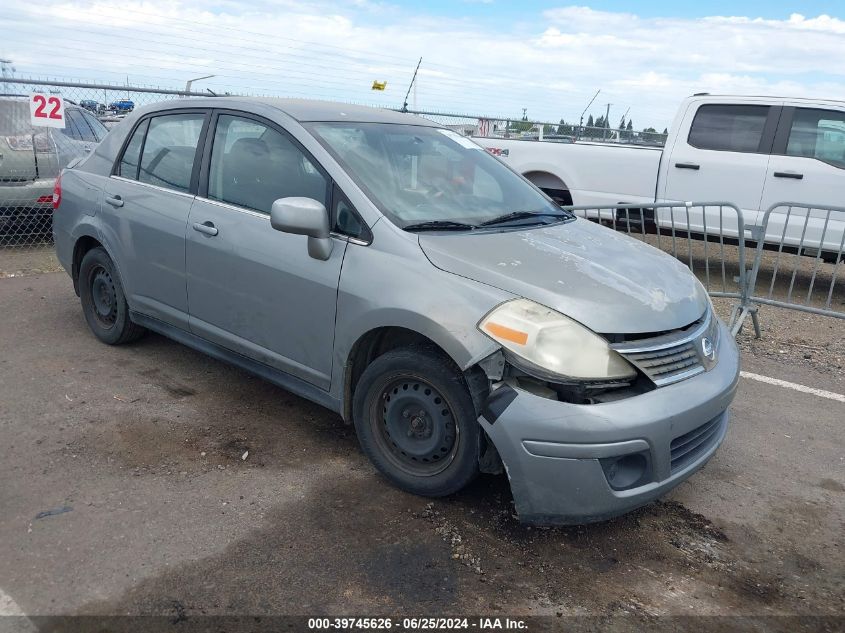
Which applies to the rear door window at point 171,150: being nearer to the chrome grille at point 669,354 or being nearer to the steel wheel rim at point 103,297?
the steel wheel rim at point 103,297

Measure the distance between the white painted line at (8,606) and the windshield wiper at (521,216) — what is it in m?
2.55

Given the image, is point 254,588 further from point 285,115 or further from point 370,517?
point 285,115

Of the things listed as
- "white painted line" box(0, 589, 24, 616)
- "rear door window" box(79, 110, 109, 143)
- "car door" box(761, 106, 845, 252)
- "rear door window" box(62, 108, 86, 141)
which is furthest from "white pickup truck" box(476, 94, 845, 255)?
"white painted line" box(0, 589, 24, 616)

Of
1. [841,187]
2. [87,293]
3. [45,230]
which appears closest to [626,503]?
[87,293]

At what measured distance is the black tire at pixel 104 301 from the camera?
4938 mm

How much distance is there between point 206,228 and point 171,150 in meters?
0.80

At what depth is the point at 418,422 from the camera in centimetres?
326

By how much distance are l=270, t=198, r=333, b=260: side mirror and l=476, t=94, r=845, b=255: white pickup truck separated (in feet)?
15.6

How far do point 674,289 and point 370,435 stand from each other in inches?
62.3

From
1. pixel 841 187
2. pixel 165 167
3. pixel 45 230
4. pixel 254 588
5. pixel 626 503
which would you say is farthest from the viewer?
pixel 45 230

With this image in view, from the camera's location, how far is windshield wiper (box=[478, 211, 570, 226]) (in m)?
3.75

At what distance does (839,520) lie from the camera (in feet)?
11.3

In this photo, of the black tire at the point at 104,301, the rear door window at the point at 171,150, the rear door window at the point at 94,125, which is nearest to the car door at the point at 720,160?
the rear door window at the point at 171,150

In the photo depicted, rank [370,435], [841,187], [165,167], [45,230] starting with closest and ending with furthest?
1. [370,435]
2. [165,167]
3. [841,187]
4. [45,230]
